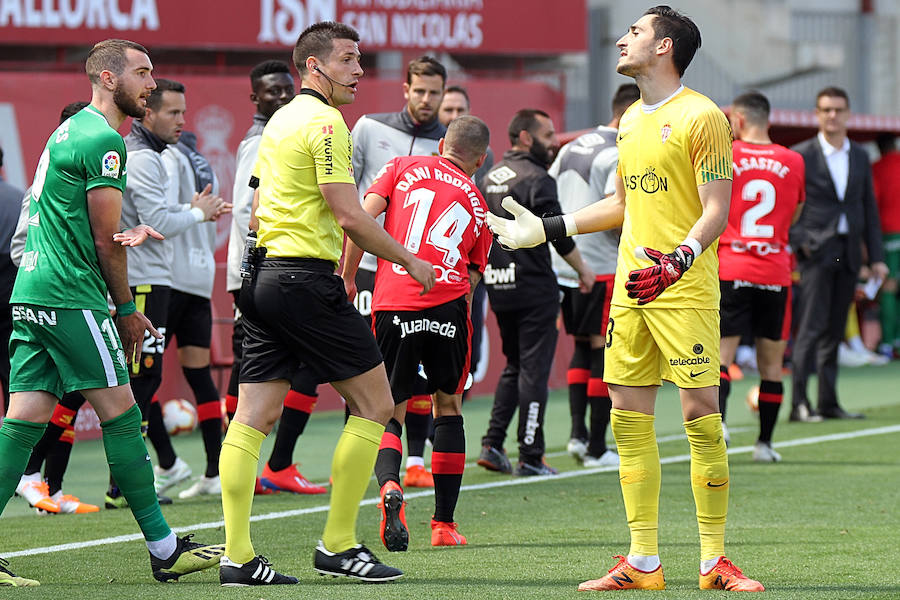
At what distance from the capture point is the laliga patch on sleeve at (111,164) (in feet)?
17.2

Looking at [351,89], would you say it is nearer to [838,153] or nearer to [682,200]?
[682,200]

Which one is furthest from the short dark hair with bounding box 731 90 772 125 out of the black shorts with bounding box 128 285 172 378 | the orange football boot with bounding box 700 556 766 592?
the orange football boot with bounding box 700 556 766 592

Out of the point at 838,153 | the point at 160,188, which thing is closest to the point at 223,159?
the point at 838,153

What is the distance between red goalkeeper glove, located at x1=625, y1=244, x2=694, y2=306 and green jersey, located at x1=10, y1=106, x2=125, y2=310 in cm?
192

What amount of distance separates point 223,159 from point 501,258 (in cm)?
654

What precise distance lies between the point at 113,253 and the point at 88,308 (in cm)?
22

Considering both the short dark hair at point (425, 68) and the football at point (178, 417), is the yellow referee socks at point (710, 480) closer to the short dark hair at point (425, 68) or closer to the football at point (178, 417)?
the short dark hair at point (425, 68)

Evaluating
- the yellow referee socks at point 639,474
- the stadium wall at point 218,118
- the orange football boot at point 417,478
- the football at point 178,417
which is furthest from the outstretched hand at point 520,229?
the stadium wall at point 218,118

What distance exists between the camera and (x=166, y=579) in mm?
5477

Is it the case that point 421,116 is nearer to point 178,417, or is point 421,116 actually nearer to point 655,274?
point 655,274

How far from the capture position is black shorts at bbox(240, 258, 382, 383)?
5238 mm

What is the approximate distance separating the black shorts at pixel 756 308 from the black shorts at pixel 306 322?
4.16m

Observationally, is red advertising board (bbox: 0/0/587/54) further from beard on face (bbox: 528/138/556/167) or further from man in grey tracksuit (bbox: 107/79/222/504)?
man in grey tracksuit (bbox: 107/79/222/504)

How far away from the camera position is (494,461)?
8812 millimetres
